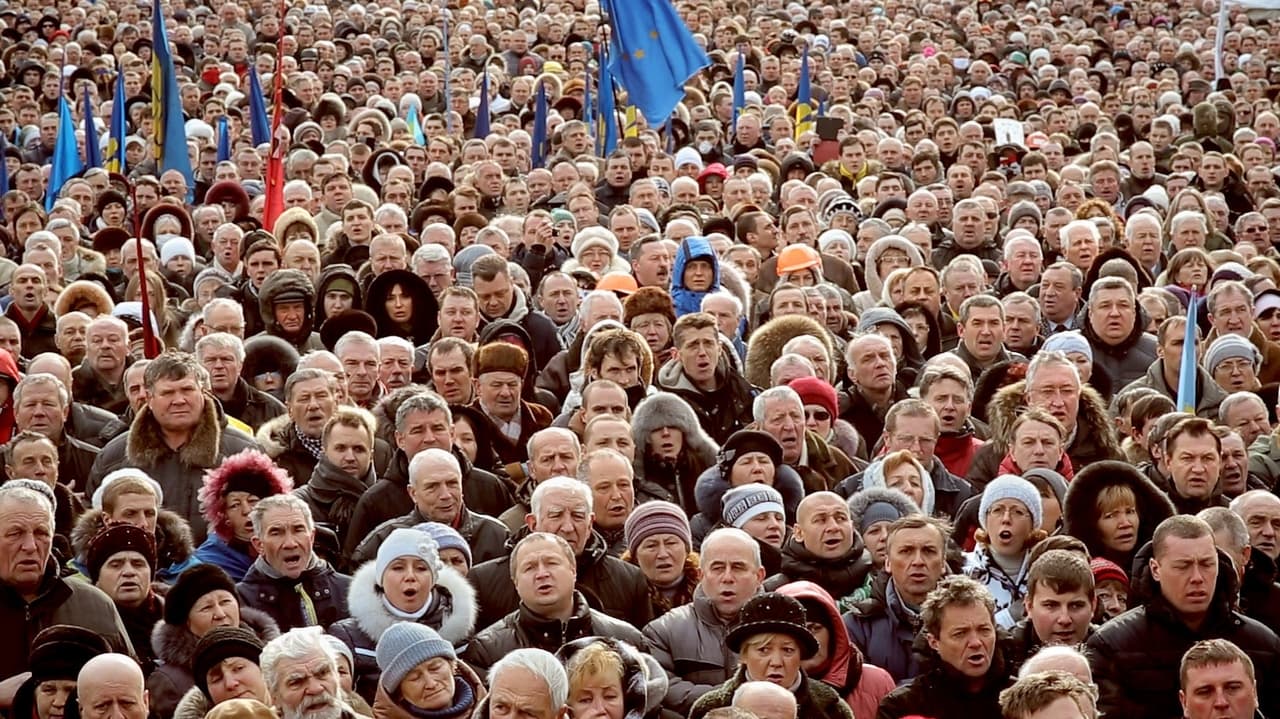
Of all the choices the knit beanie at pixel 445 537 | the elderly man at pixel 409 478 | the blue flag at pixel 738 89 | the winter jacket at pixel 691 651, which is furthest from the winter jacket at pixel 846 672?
the blue flag at pixel 738 89

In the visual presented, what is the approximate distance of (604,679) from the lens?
7.21 metres

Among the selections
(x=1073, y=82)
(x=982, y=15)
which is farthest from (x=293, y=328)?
(x=982, y=15)

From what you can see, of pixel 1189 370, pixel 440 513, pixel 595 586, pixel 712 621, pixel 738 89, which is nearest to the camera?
pixel 712 621

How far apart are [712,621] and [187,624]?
1962 millimetres

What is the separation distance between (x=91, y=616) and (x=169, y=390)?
79.8 inches

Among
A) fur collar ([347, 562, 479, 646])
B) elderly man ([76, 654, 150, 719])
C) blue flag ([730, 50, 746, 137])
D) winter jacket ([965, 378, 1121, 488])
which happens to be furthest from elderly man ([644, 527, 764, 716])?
blue flag ([730, 50, 746, 137])

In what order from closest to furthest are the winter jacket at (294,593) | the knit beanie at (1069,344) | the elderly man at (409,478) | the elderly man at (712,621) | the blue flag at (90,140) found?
the elderly man at (712,621), the winter jacket at (294,593), the elderly man at (409,478), the knit beanie at (1069,344), the blue flag at (90,140)

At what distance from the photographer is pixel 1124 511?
8672 mm

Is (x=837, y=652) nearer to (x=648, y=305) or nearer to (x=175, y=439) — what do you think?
(x=175, y=439)

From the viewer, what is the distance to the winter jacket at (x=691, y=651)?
801 centimetres

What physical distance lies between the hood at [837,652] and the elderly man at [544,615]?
66 centimetres

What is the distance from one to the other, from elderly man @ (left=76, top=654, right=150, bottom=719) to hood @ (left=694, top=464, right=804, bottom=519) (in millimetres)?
2966

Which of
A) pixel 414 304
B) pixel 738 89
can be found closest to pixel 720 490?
pixel 414 304

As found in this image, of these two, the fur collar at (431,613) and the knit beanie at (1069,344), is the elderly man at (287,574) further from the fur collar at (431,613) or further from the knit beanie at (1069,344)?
the knit beanie at (1069,344)
